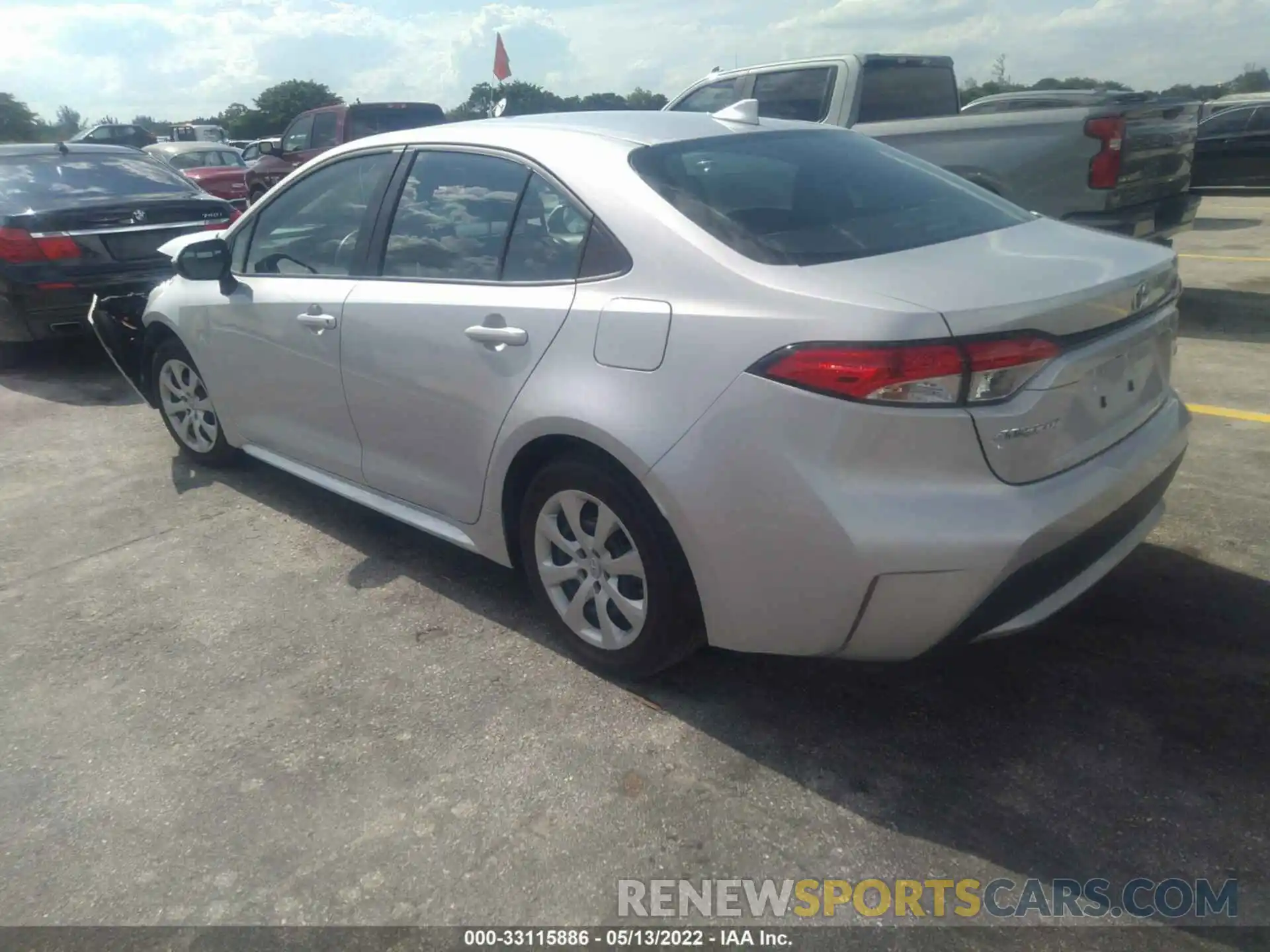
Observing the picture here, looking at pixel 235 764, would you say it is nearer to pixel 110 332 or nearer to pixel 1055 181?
pixel 110 332

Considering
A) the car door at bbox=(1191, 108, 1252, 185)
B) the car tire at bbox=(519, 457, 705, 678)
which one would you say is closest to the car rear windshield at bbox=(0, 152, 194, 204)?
the car tire at bbox=(519, 457, 705, 678)

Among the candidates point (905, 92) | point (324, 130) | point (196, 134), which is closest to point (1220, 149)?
point (905, 92)

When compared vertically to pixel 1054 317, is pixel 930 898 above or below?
below

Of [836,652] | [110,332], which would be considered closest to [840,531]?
[836,652]

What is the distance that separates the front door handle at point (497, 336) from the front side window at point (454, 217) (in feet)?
0.64

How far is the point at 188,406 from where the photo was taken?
5105 millimetres

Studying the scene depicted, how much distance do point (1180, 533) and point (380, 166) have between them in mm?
3290

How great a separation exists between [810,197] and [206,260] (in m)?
2.65

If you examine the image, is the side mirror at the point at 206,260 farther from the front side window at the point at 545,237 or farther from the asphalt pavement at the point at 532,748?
the front side window at the point at 545,237

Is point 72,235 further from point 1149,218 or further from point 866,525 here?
point 1149,218

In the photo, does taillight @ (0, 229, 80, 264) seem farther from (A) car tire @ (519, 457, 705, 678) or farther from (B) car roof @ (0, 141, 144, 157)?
(A) car tire @ (519, 457, 705, 678)

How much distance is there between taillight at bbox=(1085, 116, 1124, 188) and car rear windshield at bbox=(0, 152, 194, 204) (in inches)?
250

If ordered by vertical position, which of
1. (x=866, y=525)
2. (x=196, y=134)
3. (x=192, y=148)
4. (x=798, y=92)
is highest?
A: (x=798, y=92)

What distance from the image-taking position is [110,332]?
18.5 ft
